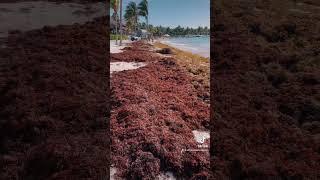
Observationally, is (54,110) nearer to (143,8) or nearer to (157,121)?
(157,121)

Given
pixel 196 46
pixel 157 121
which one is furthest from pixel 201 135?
pixel 196 46

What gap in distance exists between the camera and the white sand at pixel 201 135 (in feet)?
38.9

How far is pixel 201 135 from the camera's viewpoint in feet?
40.5

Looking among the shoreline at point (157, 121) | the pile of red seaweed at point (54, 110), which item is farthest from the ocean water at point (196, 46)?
the pile of red seaweed at point (54, 110)

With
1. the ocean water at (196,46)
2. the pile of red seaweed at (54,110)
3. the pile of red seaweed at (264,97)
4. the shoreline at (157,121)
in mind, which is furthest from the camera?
the ocean water at (196,46)

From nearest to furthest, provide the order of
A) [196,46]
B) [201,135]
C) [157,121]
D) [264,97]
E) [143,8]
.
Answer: [201,135] < [157,121] < [264,97] < [196,46] < [143,8]

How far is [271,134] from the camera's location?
1241 cm

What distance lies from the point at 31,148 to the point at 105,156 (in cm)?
210

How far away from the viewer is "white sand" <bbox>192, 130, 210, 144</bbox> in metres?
11.9

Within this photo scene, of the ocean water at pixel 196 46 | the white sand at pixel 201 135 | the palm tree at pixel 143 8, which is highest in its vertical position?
the palm tree at pixel 143 8

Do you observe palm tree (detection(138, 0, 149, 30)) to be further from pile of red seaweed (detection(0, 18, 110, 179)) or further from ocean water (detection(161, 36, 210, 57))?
pile of red seaweed (detection(0, 18, 110, 179))

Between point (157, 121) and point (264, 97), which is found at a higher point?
point (264, 97)

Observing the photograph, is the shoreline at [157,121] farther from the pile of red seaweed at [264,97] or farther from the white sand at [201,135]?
the pile of red seaweed at [264,97]

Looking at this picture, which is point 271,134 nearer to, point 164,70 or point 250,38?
point 164,70
